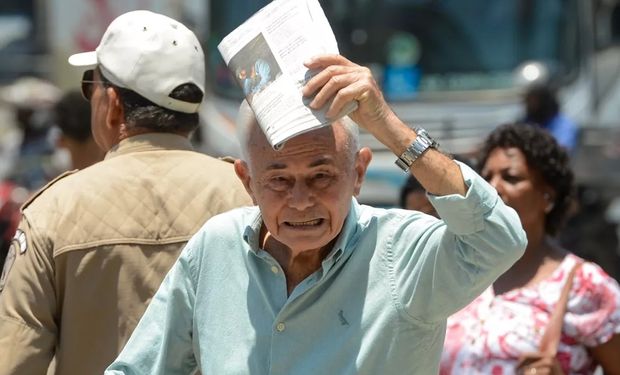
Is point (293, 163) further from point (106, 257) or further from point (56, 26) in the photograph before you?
point (56, 26)

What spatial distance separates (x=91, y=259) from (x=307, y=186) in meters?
1.01

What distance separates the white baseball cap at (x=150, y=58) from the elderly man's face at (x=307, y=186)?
0.99 m

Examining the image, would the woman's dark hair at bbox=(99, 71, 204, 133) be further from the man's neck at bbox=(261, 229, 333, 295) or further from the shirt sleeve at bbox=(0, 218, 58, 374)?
the man's neck at bbox=(261, 229, 333, 295)

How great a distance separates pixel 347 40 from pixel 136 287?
760 cm

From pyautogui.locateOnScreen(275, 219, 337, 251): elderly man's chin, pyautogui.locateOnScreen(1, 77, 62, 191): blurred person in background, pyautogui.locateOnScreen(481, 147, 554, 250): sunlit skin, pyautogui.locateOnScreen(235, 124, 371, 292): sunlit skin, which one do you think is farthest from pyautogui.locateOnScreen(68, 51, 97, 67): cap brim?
pyautogui.locateOnScreen(1, 77, 62, 191): blurred person in background

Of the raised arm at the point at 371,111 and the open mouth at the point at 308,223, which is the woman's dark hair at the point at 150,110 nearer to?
the open mouth at the point at 308,223

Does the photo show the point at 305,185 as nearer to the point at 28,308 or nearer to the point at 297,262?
the point at 297,262

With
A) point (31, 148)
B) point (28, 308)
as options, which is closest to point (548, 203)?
point (28, 308)

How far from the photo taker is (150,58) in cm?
405

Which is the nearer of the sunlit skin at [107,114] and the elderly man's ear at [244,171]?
the elderly man's ear at [244,171]

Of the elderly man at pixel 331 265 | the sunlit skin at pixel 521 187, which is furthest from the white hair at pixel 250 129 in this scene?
the sunlit skin at pixel 521 187

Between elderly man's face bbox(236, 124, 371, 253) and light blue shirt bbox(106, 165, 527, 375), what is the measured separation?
3.2 inches

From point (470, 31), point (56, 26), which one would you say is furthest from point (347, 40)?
point (56, 26)

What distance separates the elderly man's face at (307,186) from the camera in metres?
3.05
